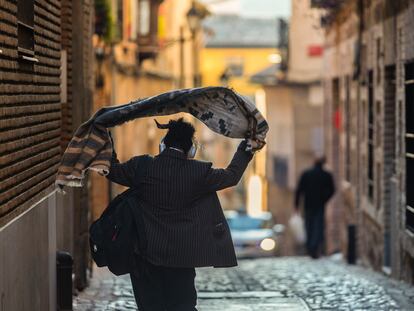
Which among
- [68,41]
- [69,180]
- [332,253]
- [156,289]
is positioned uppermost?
[68,41]

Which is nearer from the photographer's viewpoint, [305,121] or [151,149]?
A: [151,149]

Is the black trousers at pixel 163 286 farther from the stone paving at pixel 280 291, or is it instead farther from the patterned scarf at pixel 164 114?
the stone paving at pixel 280 291

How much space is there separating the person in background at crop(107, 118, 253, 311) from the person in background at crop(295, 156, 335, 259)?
1197 cm

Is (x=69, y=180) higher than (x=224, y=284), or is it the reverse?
(x=69, y=180)

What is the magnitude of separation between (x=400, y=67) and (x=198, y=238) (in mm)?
7468

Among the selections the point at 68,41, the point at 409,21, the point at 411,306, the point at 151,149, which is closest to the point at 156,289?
the point at 411,306

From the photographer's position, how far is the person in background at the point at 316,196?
20.4 m

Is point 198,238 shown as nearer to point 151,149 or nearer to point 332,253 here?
point 332,253

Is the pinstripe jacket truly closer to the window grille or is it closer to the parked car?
the window grille

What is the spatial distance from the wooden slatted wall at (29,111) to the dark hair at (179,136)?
3.18 ft

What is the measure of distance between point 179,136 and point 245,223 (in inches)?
883

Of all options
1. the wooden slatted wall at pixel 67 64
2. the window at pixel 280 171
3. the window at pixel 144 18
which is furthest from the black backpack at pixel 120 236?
the window at pixel 280 171

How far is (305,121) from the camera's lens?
38500mm

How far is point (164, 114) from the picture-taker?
8.57 meters
